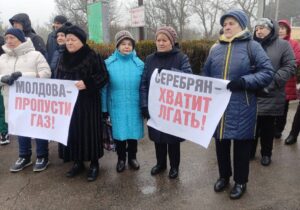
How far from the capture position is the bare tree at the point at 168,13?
3725 centimetres

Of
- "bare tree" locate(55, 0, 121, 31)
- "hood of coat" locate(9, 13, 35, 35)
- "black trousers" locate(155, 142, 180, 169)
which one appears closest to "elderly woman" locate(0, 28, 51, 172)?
"hood of coat" locate(9, 13, 35, 35)

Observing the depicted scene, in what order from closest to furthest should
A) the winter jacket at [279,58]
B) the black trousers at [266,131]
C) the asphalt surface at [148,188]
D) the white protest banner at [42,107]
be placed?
the asphalt surface at [148,188] < the white protest banner at [42,107] < the winter jacket at [279,58] < the black trousers at [266,131]

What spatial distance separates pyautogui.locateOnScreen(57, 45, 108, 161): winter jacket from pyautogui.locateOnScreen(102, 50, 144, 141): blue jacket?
0.40 ft

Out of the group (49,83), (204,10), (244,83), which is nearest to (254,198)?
(244,83)

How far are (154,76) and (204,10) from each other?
40.9 meters

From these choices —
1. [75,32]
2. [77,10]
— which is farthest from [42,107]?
[77,10]

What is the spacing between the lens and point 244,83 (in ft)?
10.5

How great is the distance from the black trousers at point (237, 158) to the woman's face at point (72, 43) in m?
1.88

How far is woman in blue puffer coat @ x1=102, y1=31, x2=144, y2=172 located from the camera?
404cm

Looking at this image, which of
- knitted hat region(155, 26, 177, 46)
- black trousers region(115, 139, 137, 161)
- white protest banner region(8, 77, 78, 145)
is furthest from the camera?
black trousers region(115, 139, 137, 161)

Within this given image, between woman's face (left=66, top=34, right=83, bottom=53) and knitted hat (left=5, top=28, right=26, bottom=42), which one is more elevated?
knitted hat (left=5, top=28, right=26, bottom=42)

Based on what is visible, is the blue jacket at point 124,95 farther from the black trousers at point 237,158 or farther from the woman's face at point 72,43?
the black trousers at point 237,158

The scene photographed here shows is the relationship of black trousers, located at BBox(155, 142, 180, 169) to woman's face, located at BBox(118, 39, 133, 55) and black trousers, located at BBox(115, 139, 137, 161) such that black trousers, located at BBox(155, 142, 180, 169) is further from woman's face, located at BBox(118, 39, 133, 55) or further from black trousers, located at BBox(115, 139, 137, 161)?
woman's face, located at BBox(118, 39, 133, 55)

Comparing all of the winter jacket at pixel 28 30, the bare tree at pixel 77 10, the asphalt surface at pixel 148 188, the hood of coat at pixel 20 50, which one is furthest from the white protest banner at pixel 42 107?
the bare tree at pixel 77 10
